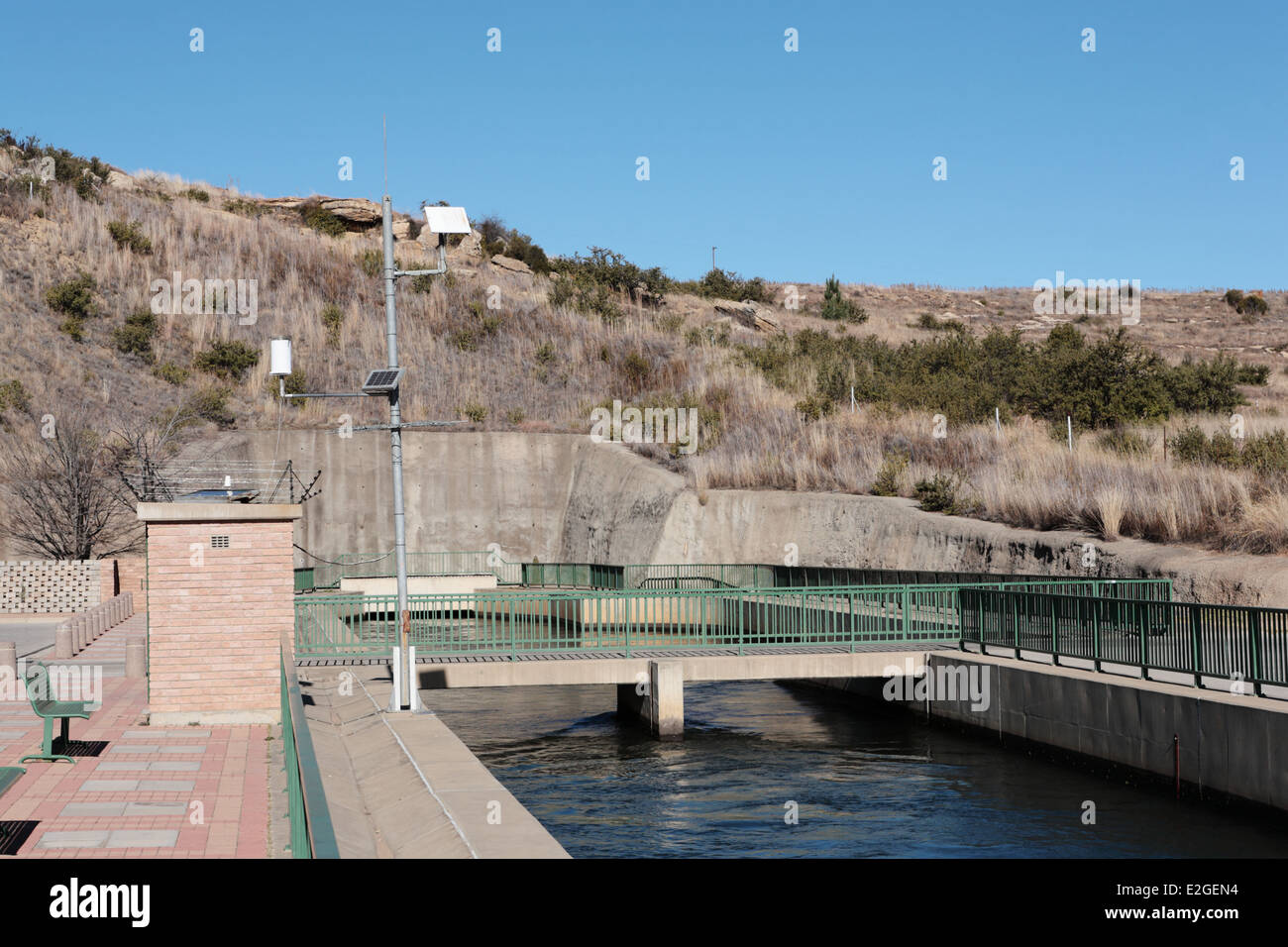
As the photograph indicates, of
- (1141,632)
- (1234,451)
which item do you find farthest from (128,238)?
(1141,632)

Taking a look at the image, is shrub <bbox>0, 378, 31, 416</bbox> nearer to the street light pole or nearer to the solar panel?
the street light pole

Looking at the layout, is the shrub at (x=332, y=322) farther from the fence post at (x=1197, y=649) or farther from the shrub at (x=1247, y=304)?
the shrub at (x=1247, y=304)

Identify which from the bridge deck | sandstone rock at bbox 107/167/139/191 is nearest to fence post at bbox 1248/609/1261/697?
the bridge deck

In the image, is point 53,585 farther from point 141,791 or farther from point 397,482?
point 141,791

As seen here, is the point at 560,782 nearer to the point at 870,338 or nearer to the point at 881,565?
the point at 881,565

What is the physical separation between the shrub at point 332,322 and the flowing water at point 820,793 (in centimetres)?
3672

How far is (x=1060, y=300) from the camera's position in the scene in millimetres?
101125

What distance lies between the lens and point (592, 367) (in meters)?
58.6

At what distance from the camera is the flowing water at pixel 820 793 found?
14156mm

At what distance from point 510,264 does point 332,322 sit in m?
17.2
